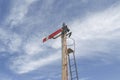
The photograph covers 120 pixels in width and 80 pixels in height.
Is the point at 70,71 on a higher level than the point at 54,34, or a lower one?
lower

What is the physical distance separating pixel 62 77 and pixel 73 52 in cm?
419

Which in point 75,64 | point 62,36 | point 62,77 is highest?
point 62,36

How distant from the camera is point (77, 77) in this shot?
2897 cm

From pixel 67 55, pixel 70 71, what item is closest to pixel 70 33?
pixel 67 55

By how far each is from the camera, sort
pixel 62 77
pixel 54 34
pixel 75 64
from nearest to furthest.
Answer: pixel 62 77
pixel 75 64
pixel 54 34

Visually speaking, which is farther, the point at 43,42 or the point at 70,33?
the point at 43,42

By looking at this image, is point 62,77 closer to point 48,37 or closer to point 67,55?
point 67,55

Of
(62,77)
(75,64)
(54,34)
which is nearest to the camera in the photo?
(62,77)

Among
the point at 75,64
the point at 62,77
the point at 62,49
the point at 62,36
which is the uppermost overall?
the point at 62,36

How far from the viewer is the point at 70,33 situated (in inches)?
1232

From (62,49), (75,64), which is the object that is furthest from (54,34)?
(75,64)

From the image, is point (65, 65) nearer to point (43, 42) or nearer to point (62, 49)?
point (62, 49)

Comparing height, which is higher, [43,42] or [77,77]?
[43,42]

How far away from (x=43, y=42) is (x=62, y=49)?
4.84 meters
